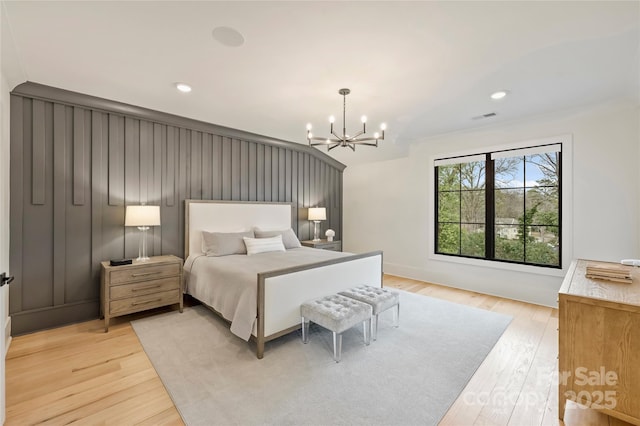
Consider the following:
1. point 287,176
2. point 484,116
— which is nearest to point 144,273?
point 287,176

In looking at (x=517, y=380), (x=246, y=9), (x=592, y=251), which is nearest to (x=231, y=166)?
(x=246, y=9)

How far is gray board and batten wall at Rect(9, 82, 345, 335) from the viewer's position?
290 cm

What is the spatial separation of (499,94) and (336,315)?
298cm

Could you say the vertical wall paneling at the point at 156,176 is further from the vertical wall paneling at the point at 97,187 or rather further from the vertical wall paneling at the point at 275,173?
the vertical wall paneling at the point at 275,173

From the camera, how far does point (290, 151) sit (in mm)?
5414

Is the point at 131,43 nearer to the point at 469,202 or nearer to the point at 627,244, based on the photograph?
the point at 469,202

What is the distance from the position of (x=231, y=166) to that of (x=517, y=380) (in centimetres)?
430

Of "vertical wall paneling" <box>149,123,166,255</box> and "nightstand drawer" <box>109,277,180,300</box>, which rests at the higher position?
"vertical wall paneling" <box>149,123,166,255</box>

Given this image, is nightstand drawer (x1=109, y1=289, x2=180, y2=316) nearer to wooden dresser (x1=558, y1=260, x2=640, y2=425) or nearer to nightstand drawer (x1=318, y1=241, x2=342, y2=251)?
nightstand drawer (x1=318, y1=241, x2=342, y2=251)

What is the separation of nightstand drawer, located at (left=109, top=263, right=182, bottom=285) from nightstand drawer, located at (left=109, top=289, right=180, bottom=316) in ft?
0.68

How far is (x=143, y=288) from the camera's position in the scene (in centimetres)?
320

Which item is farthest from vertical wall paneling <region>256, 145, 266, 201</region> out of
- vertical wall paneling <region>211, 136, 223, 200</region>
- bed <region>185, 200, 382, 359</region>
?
vertical wall paneling <region>211, 136, 223, 200</region>

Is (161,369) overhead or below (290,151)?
below

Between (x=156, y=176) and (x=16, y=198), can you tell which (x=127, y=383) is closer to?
(x=16, y=198)
